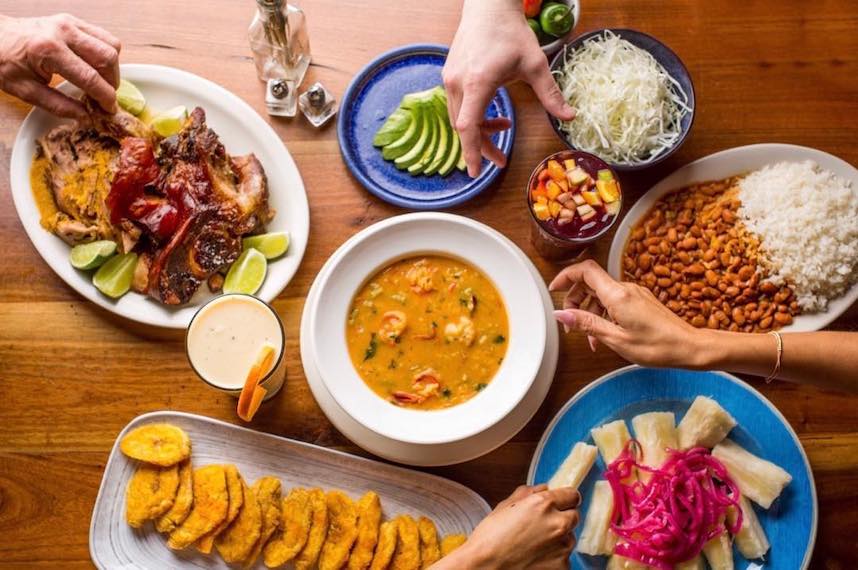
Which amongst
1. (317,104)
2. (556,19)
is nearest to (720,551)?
(556,19)

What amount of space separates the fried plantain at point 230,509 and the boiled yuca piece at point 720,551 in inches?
66.6

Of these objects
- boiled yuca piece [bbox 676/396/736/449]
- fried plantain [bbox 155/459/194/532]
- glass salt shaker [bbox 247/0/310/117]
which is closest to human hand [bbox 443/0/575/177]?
glass salt shaker [bbox 247/0/310/117]

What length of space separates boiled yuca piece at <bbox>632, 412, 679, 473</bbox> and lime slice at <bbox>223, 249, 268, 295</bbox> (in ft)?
4.93

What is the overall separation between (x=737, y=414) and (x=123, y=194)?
2.39m

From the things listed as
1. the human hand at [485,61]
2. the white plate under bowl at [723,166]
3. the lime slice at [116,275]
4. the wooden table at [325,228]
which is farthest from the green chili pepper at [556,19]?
the lime slice at [116,275]

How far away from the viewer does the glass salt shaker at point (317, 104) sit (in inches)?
126

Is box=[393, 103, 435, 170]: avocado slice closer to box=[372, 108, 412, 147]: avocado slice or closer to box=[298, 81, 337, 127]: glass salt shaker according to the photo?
box=[372, 108, 412, 147]: avocado slice

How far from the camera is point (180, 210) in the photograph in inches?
117

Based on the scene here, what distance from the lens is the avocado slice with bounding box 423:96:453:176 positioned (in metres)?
3.17

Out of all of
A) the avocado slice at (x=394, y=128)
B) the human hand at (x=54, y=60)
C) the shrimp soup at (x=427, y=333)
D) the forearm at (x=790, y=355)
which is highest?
the human hand at (x=54, y=60)

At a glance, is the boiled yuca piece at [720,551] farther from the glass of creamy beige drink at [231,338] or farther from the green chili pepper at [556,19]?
the green chili pepper at [556,19]

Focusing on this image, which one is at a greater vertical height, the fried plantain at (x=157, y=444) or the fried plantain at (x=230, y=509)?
the fried plantain at (x=157, y=444)

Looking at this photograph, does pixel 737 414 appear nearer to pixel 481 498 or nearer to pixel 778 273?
pixel 778 273

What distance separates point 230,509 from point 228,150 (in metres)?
1.36
